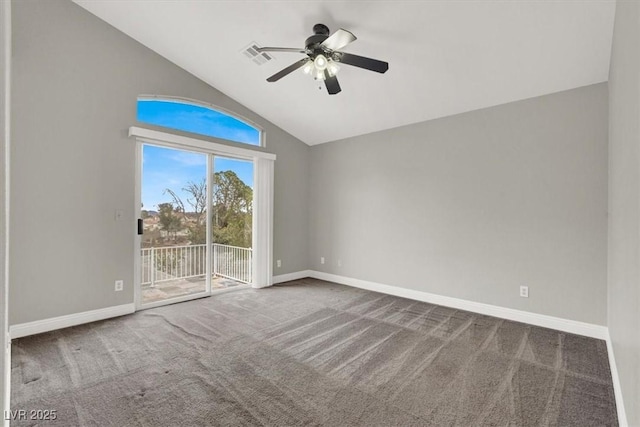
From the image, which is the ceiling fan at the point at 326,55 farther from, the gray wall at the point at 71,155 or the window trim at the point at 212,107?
the gray wall at the point at 71,155

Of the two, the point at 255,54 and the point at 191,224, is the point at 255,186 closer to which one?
the point at 191,224

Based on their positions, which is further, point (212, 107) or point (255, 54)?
point (212, 107)

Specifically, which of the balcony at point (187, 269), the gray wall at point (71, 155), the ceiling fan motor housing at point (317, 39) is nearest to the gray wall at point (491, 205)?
the balcony at point (187, 269)

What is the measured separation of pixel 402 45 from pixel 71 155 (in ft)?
12.3

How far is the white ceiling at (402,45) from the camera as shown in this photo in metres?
2.64

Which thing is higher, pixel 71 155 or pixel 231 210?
pixel 71 155

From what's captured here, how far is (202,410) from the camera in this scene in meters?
2.02

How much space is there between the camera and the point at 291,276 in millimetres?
5594

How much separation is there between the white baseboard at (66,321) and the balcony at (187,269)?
1.03 feet

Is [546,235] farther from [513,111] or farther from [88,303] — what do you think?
[88,303]

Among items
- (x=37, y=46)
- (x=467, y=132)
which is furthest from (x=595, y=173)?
(x=37, y=46)

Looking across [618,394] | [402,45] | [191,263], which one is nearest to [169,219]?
[191,263]

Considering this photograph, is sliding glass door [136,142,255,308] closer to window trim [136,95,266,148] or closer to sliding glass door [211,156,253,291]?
sliding glass door [211,156,253,291]

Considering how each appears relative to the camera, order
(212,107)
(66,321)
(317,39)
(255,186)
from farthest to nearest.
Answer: (255,186) → (212,107) → (66,321) → (317,39)
